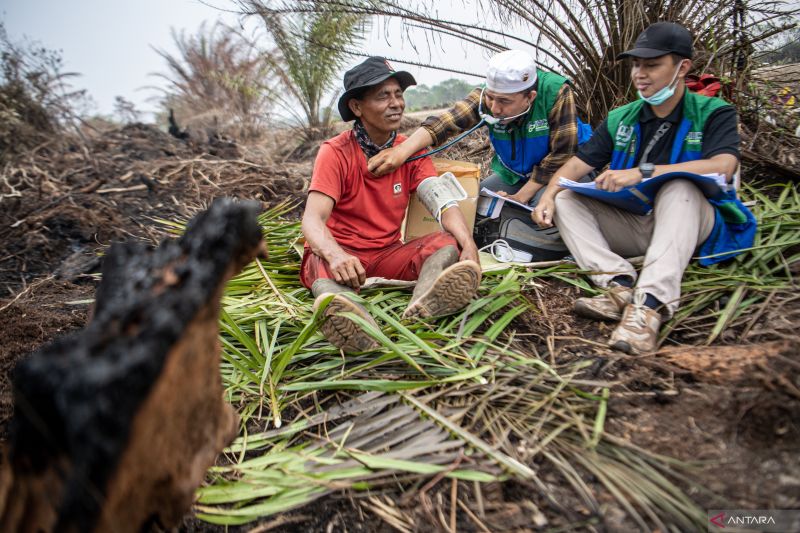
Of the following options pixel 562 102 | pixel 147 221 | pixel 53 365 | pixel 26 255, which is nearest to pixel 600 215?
pixel 562 102

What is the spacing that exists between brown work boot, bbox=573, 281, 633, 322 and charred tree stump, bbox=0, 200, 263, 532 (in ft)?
5.64

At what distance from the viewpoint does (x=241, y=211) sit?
3.77 feet

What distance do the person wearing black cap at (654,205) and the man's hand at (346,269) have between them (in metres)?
1.06

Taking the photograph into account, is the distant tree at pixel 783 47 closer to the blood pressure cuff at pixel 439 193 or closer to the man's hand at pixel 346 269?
the blood pressure cuff at pixel 439 193

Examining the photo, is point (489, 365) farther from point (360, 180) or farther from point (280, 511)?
point (360, 180)

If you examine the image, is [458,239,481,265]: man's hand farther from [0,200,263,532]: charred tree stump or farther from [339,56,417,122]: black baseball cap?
[0,200,263,532]: charred tree stump

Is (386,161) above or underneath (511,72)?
underneath

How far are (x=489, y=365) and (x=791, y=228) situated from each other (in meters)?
2.08

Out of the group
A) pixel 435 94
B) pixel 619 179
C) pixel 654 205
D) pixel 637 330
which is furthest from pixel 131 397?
pixel 435 94

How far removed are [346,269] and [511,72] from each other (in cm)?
175

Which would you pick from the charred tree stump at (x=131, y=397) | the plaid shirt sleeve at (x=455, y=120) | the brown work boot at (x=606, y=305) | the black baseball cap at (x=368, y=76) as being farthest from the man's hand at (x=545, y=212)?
the charred tree stump at (x=131, y=397)

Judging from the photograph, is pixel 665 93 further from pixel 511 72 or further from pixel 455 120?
pixel 455 120

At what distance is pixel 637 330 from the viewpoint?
2.12 metres

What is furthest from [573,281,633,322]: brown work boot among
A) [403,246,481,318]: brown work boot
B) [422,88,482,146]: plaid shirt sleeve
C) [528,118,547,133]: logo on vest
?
[422,88,482,146]: plaid shirt sleeve
